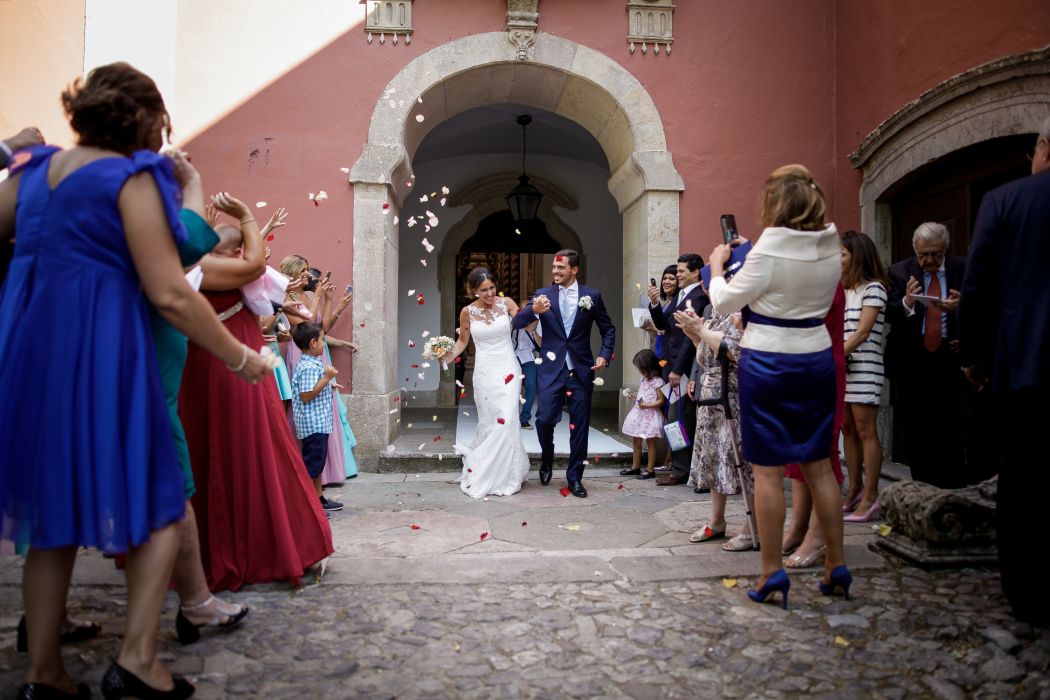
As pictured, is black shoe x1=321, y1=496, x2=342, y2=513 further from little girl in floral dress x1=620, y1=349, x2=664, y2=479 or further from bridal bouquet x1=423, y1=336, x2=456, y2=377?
little girl in floral dress x1=620, y1=349, x2=664, y2=479

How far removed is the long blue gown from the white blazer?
225 cm

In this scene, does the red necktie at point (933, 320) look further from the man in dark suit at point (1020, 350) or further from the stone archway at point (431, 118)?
the stone archway at point (431, 118)

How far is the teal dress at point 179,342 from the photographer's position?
2389 mm

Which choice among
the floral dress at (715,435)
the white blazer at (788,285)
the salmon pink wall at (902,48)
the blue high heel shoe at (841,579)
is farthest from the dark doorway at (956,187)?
the blue high heel shoe at (841,579)

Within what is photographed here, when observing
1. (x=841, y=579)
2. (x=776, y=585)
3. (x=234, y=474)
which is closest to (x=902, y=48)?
(x=841, y=579)

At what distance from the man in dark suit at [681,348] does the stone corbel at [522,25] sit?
9.25ft

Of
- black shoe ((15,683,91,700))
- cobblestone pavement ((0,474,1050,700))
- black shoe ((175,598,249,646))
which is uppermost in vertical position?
black shoe ((15,683,91,700))

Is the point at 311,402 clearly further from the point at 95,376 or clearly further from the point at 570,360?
the point at 95,376

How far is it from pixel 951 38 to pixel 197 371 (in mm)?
5883

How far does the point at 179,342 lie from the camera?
8.34 feet

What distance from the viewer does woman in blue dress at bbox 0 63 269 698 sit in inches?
82.3

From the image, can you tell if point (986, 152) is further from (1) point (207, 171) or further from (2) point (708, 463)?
(1) point (207, 171)

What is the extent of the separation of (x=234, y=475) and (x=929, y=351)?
437 cm

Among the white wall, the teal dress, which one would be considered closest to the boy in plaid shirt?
the teal dress
